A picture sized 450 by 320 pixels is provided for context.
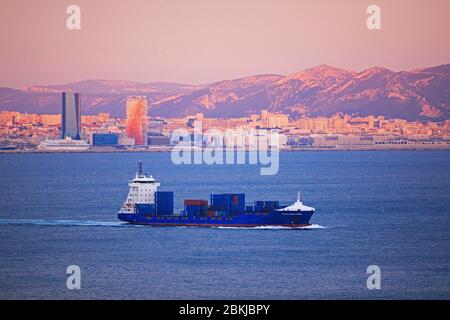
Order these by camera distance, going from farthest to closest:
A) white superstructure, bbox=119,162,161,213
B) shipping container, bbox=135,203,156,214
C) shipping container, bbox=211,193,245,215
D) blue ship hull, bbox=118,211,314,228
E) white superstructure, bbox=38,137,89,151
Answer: white superstructure, bbox=38,137,89,151 < white superstructure, bbox=119,162,161,213 < shipping container, bbox=135,203,156,214 < shipping container, bbox=211,193,245,215 < blue ship hull, bbox=118,211,314,228

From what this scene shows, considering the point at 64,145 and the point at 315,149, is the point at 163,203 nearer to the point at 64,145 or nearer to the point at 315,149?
the point at 64,145

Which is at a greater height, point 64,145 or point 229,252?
point 64,145

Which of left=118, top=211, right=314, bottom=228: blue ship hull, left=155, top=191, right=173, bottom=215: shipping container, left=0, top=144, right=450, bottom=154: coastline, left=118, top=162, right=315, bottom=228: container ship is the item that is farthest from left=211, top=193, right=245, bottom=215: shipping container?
left=0, top=144, right=450, bottom=154: coastline

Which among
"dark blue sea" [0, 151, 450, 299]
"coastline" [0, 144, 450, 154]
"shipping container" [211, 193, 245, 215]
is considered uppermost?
"shipping container" [211, 193, 245, 215]

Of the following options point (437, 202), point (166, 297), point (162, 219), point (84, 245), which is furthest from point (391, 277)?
point (437, 202)

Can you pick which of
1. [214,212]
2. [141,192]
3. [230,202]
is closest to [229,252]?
[230,202]

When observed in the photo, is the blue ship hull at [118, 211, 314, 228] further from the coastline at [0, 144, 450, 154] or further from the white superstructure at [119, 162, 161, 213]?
the coastline at [0, 144, 450, 154]

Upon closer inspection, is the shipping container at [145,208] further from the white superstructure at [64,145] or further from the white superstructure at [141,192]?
the white superstructure at [64,145]
